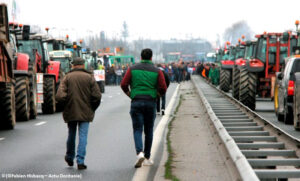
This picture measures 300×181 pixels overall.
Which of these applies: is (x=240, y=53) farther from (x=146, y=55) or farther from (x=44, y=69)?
(x=146, y=55)

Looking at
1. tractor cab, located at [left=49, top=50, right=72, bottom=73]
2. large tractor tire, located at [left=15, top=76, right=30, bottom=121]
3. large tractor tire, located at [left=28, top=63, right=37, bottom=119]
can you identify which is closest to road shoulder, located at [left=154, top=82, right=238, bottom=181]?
large tractor tire, located at [left=15, top=76, right=30, bottom=121]

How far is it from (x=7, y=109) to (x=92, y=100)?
7.20 m

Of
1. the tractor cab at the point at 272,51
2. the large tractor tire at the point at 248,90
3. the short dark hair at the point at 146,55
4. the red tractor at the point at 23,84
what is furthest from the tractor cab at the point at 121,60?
the short dark hair at the point at 146,55

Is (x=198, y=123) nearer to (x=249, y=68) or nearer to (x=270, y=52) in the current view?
(x=249, y=68)

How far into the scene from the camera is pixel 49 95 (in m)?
23.5

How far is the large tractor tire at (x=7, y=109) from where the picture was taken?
1720 cm

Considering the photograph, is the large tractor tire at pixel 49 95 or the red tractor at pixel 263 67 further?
the red tractor at pixel 263 67

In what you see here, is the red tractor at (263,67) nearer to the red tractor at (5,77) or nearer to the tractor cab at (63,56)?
the red tractor at (5,77)

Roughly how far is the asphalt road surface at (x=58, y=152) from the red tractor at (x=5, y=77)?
0.38 metres

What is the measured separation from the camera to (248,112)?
1862cm

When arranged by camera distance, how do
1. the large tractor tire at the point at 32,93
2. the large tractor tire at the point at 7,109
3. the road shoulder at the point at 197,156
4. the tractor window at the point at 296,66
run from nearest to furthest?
the road shoulder at the point at 197,156 < the large tractor tire at the point at 7,109 < the tractor window at the point at 296,66 < the large tractor tire at the point at 32,93

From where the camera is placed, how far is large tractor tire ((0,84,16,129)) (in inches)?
677

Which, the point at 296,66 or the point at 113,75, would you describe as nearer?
the point at 296,66

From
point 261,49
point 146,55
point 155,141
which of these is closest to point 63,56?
point 261,49
